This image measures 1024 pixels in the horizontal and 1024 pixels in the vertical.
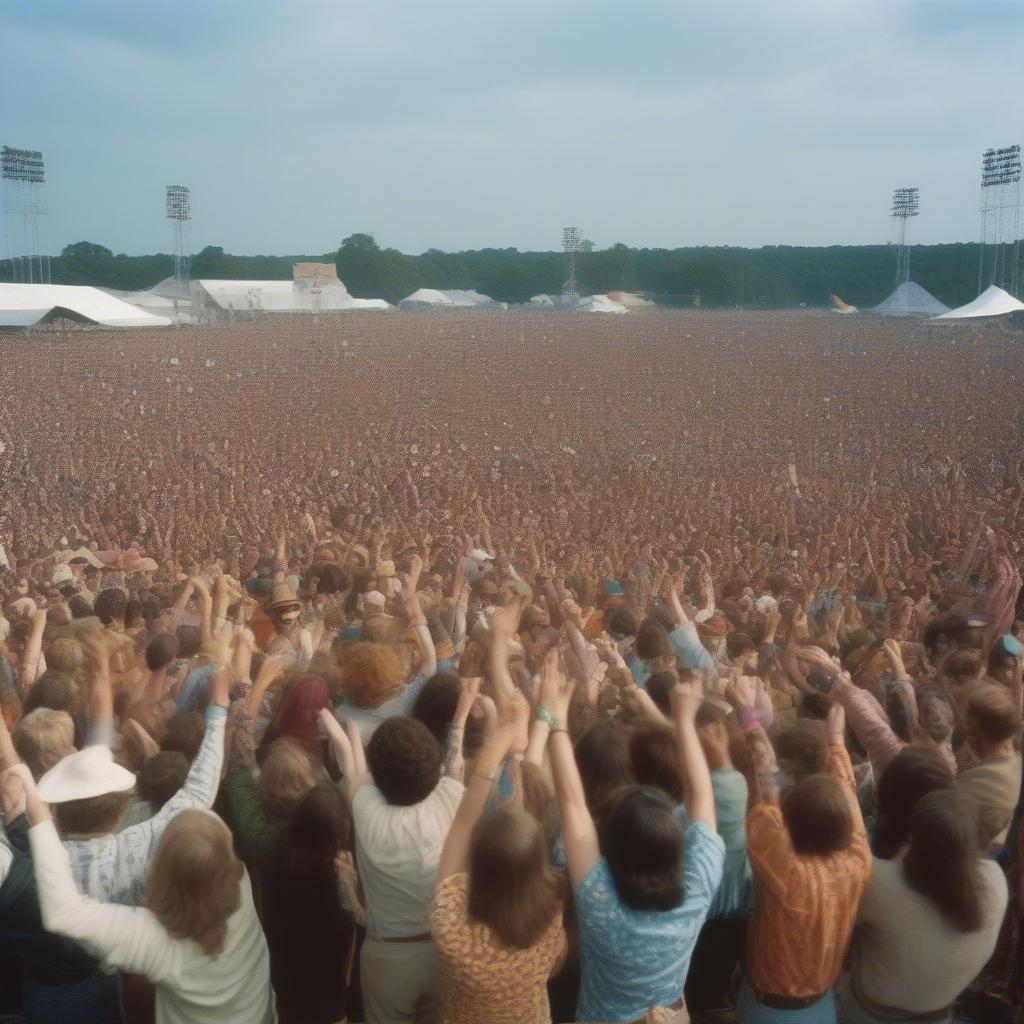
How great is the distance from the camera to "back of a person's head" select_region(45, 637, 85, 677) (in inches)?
163

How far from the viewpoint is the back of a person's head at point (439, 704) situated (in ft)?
11.5

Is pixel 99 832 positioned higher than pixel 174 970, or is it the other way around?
pixel 99 832

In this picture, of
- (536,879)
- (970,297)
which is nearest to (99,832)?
(536,879)

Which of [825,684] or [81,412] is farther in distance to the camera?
[81,412]

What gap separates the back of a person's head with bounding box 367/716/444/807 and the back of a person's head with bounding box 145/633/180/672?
64.6 inches

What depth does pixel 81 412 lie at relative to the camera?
17.2m

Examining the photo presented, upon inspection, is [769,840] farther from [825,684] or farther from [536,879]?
[825,684]

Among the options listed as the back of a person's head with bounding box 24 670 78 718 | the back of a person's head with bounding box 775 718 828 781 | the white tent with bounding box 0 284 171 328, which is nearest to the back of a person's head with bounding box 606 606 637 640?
the back of a person's head with bounding box 775 718 828 781

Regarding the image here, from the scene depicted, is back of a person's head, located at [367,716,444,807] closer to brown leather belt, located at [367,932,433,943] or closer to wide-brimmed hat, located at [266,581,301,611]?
brown leather belt, located at [367,932,433,943]

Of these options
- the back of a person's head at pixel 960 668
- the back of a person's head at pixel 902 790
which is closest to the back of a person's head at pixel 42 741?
the back of a person's head at pixel 902 790

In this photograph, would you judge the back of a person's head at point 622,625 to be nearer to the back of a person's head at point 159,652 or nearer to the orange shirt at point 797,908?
the back of a person's head at point 159,652

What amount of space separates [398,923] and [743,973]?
939 millimetres

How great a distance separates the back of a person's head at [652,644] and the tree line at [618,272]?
60349 mm

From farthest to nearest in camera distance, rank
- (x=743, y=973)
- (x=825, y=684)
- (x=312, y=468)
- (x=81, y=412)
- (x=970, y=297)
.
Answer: (x=970, y=297) < (x=81, y=412) < (x=312, y=468) < (x=825, y=684) < (x=743, y=973)
